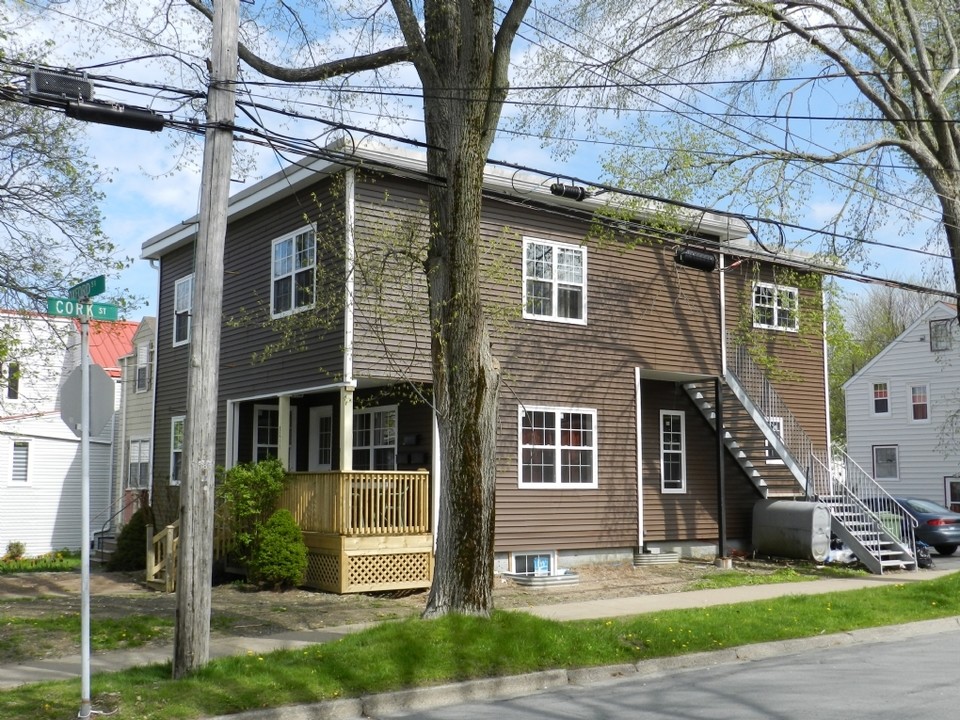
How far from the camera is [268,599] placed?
15805mm

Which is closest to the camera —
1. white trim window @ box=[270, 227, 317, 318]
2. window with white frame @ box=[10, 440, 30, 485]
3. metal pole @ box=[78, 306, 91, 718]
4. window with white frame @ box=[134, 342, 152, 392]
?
metal pole @ box=[78, 306, 91, 718]

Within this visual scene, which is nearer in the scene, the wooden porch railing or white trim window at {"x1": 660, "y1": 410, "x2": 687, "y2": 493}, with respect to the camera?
the wooden porch railing

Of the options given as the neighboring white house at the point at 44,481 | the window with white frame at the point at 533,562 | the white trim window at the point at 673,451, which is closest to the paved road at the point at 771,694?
the window with white frame at the point at 533,562

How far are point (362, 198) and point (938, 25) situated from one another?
12196 mm

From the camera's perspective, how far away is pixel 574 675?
1027 cm

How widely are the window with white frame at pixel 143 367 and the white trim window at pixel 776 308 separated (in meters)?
15.7

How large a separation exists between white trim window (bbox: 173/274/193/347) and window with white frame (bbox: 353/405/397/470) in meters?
5.35

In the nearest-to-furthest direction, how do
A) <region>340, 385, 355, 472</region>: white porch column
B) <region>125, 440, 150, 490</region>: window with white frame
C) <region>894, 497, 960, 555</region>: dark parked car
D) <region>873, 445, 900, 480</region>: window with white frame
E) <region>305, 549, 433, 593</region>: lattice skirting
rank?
1. <region>305, 549, 433, 593</region>: lattice skirting
2. <region>340, 385, 355, 472</region>: white porch column
3. <region>894, 497, 960, 555</region>: dark parked car
4. <region>125, 440, 150, 490</region>: window with white frame
5. <region>873, 445, 900, 480</region>: window with white frame

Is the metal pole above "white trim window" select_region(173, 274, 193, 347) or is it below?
below

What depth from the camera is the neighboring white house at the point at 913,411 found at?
34812 millimetres

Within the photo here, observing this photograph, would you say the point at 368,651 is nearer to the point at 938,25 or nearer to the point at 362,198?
the point at 362,198

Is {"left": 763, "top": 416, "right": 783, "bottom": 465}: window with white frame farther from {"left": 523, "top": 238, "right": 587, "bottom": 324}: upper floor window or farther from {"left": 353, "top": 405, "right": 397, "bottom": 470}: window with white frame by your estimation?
{"left": 353, "top": 405, "right": 397, "bottom": 470}: window with white frame

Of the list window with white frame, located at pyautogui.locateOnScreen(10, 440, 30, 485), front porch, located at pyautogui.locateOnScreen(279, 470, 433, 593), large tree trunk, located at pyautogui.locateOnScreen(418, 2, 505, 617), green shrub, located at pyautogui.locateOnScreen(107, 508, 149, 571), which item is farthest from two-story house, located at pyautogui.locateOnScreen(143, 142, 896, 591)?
window with white frame, located at pyautogui.locateOnScreen(10, 440, 30, 485)

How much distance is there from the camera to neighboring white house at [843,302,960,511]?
34.8m
